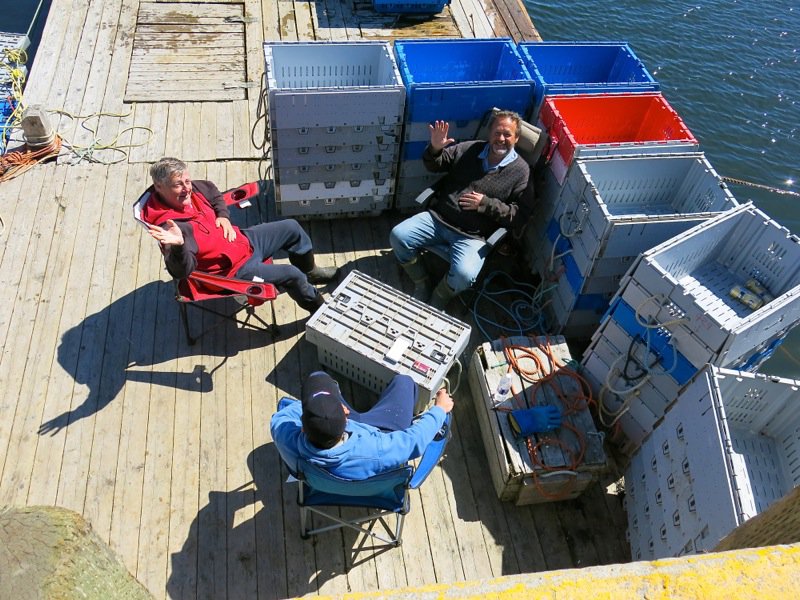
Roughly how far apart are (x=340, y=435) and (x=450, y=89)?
128 inches

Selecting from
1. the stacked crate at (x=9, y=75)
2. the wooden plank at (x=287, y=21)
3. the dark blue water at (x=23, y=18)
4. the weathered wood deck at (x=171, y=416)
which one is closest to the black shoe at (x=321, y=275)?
the weathered wood deck at (x=171, y=416)

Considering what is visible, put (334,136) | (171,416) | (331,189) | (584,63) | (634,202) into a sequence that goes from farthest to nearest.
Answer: (584,63), (331,189), (334,136), (634,202), (171,416)

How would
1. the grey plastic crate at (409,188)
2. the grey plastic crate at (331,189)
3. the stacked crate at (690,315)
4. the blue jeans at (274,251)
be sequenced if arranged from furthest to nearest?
the grey plastic crate at (409,188), the grey plastic crate at (331,189), the blue jeans at (274,251), the stacked crate at (690,315)

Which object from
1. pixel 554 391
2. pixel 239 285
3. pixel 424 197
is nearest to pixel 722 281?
pixel 554 391

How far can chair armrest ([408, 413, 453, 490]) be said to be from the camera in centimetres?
344

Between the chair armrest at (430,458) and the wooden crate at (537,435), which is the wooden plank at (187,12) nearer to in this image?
the wooden crate at (537,435)

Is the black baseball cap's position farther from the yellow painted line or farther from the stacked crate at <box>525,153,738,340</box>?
the stacked crate at <box>525,153,738,340</box>

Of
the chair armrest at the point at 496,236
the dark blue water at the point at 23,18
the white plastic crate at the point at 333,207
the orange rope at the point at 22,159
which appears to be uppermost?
the chair armrest at the point at 496,236

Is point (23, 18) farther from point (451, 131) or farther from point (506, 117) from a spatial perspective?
point (506, 117)

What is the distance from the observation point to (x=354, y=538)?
386cm

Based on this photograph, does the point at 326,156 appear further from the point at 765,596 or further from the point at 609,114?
the point at 765,596

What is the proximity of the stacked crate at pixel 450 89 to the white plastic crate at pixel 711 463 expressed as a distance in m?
2.81

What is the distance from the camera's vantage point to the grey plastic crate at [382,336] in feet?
13.8

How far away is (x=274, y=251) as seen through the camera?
4.75m
